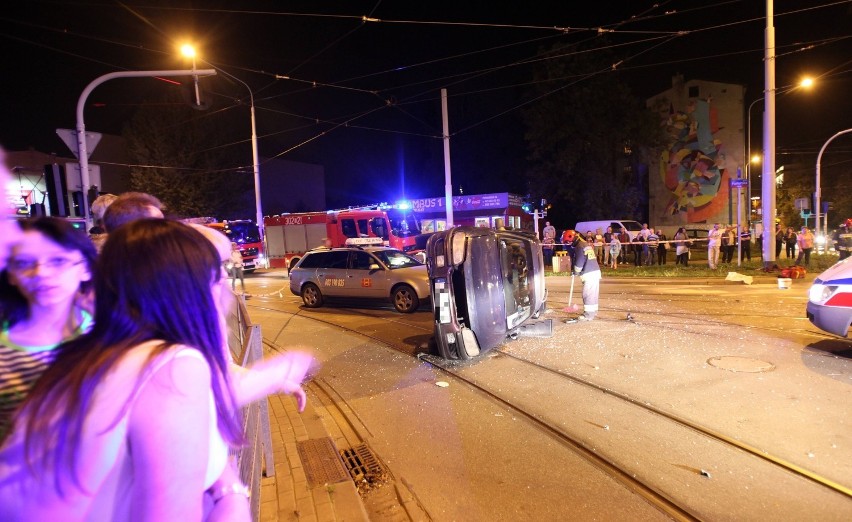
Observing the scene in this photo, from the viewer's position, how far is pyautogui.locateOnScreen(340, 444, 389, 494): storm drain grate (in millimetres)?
4100

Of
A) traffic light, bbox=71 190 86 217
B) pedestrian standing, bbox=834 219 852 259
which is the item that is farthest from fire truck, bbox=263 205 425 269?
pedestrian standing, bbox=834 219 852 259

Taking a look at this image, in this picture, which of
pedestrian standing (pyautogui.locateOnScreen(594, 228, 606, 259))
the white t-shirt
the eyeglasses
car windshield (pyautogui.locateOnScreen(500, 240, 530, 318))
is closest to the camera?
the white t-shirt

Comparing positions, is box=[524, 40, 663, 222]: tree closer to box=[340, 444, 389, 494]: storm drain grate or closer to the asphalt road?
the asphalt road

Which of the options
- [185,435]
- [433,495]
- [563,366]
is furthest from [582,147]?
[185,435]

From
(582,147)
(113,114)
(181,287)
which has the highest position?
(113,114)

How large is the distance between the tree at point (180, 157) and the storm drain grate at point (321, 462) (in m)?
31.8

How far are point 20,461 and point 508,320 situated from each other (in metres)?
7.00

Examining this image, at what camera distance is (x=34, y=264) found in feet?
6.48

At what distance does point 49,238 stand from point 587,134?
37.0 metres

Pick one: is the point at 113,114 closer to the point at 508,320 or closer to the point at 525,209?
the point at 525,209

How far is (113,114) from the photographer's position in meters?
37.9

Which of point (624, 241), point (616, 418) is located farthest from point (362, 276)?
point (624, 241)

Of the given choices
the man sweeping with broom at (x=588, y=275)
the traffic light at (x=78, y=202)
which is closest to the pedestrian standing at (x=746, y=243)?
the man sweeping with broom at (x=588, y=275)

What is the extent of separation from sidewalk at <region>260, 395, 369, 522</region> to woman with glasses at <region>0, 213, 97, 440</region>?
2023 mm
